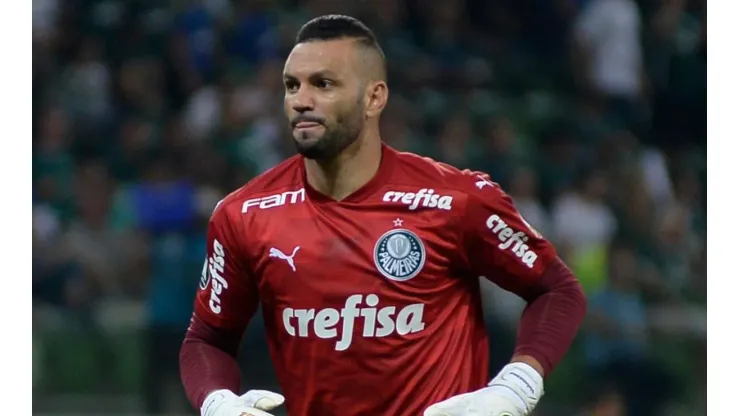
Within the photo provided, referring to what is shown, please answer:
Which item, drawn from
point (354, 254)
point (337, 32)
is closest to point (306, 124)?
point (337, 32)

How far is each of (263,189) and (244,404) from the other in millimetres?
734

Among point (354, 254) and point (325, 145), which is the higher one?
point (325, 145)

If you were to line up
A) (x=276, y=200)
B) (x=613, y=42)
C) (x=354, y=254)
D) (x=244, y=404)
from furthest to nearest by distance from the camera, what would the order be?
(x=613, y=42), (x=276, y=200), (x=354, y=254), (x=244, y=404)

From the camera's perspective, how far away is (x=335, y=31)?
412cm

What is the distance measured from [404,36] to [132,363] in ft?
11.0

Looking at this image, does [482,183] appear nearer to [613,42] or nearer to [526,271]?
[526,271]

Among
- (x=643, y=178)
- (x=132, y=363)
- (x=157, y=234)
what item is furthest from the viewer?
(x=643, y=178)

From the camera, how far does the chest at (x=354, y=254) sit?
406 cm

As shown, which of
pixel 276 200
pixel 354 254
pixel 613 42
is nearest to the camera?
pixel 354 254

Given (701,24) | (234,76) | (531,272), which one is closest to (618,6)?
(701,24)

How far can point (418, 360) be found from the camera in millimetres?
4043

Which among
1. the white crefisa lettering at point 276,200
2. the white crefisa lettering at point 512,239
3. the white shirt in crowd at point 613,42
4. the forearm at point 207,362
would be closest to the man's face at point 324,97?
the white crefisa lettering at point 276,200

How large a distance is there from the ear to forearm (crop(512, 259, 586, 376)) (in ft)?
2.48

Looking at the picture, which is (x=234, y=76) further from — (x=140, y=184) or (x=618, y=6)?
(x=618, y=6)
